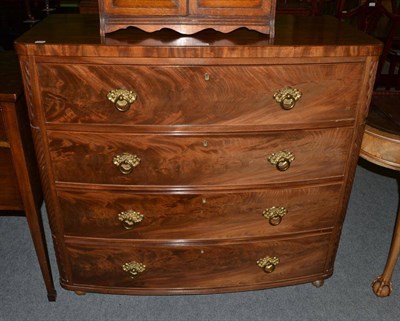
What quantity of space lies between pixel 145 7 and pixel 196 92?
376mm

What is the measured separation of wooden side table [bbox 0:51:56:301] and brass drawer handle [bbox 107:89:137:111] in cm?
36

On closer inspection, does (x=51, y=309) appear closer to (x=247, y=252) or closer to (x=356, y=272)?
(x=247, y=252)

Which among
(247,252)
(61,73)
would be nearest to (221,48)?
(61,73)

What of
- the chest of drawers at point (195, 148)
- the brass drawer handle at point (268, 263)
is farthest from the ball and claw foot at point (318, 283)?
the brass drawer handle at point (268, 263)

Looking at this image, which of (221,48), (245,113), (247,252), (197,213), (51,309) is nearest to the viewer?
(221,48)

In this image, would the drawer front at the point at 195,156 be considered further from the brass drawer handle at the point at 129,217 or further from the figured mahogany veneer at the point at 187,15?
the figured mahogany veneer at the point at 187,15

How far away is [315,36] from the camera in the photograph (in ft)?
5.33

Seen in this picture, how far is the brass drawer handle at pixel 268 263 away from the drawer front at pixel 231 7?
1053 mm

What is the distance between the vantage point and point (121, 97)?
59.2 inches

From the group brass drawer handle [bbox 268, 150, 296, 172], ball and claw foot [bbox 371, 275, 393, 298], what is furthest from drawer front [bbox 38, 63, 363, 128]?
ball and claw foot [bbox 371, 275, 393, 298]

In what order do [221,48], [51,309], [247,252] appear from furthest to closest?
[51,309]
[247,252]
[221,48]

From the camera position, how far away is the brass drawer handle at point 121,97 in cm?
150

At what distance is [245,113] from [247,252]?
0.67 meters

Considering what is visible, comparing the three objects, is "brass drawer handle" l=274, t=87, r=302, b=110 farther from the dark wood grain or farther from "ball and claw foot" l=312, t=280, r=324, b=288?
"ball and claw foot" l=312, t=280, r=324, b=288
